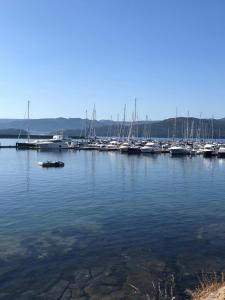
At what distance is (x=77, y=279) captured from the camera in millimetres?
21938

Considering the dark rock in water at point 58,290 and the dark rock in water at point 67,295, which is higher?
the dark rock in water at point 58,290

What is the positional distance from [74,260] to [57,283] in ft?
11.2

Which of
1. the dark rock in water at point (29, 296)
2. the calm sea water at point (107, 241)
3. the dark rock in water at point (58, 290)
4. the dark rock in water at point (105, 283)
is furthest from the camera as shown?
the calm sea water at point (107, 241)

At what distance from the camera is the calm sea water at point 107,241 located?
69.4ft

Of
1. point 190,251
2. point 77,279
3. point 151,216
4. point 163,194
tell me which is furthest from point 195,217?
point 77,279

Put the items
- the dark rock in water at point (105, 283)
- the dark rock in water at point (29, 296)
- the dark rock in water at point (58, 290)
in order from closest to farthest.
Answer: the dark rock in water at point (29, 296) → the dark rock in water at point (58, 290) → the dark rock in water at point (105, 283)

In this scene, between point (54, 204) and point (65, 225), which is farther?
point (54, 204)

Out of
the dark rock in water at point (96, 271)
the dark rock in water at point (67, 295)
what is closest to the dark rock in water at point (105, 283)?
the dark rock in water at point (96, 271)

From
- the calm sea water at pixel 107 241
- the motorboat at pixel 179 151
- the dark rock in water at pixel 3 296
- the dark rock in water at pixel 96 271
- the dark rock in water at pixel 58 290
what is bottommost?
the dark rock in water at pixel 58 290

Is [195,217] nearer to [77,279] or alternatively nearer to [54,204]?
[54,204]

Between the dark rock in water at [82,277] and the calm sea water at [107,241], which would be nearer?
the calm sea water at [107,241]

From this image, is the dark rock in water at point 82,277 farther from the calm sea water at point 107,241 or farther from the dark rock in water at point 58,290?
the dark rock in water at point 58,290

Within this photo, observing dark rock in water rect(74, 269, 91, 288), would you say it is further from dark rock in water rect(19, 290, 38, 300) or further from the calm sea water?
dark rock in water rect(19, 290, 38, 300)

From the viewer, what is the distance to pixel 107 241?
28.8 meters
